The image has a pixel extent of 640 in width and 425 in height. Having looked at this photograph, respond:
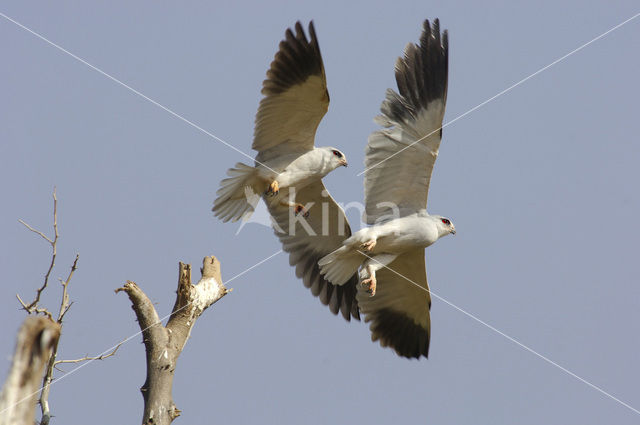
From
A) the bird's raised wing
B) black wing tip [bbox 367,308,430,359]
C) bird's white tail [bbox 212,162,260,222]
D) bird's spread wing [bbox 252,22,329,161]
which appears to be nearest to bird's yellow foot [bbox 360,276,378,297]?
black wing tip [bbox 367,308,430,359]

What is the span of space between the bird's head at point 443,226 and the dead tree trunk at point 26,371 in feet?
24.2

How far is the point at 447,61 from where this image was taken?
8.80m

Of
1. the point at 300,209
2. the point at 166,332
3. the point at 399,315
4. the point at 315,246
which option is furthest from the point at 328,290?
the point at 166,332

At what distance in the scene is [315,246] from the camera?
10555 mm

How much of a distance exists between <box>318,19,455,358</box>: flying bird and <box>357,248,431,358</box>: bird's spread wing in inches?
0.6

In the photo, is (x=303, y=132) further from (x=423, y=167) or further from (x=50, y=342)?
(x=50, y=342)

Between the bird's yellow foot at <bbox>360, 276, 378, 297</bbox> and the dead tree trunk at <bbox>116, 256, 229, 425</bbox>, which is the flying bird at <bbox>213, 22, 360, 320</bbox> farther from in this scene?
the dead tree trunk at <bbox>116, 256, 229, 425</bbox>

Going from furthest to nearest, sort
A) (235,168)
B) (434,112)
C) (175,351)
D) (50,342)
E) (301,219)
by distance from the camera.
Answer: (301,219) < (235,168) < (434,112) < (175,351) < (50,342)

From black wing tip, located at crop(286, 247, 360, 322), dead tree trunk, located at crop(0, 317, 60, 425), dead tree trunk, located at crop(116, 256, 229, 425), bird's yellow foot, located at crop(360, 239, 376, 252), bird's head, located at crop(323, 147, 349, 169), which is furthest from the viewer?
black wing tip, located at crop(286, 247, 360, 322)

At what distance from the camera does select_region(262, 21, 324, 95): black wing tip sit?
360 inches

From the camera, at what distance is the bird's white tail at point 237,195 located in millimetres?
9531

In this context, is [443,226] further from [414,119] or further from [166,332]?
[166,332]

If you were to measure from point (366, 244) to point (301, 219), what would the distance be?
63.1 inches

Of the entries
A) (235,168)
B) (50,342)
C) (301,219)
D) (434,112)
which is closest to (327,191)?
(301,219)
